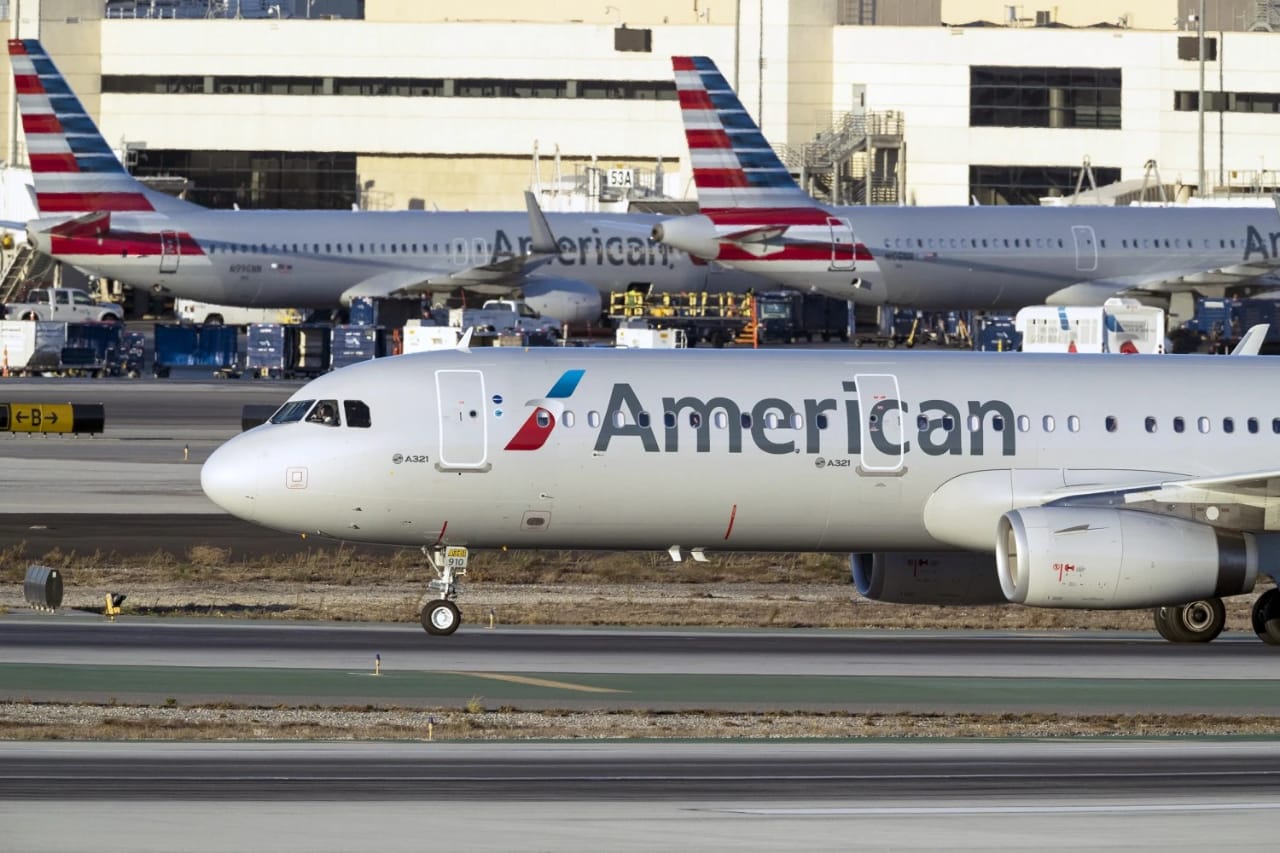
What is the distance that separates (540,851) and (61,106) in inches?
2826

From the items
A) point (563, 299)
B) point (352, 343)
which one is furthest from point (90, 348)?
point (563, 299)

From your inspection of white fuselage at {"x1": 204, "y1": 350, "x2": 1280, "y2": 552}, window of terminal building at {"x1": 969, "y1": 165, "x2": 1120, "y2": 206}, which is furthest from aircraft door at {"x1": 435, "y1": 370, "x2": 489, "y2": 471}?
window of terminal building at {"x1": 969, "y1": 165, "x2": 1120, "y2": 206}

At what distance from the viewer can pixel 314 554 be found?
37625 mm

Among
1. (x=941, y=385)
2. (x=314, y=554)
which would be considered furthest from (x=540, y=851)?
(x=314, y=554)

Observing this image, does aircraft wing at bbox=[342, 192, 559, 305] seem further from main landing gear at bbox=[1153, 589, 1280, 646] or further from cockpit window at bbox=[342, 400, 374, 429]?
main landing gear at bbox=[1153, 589, 1280, 646]

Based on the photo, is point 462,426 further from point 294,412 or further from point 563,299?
point 563,299

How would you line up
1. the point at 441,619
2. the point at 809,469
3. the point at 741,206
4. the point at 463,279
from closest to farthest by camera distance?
the point at 441,619, the point at 809,469, the point at 741,206, the point at 463,279

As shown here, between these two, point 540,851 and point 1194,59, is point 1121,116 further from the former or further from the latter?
point 540,851

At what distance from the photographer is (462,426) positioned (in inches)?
1120

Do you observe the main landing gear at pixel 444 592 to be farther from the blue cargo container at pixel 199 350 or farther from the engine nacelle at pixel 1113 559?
the blue cargo container at pixel 199 350

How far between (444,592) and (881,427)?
614cm

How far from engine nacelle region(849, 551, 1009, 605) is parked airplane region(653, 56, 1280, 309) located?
45412mm

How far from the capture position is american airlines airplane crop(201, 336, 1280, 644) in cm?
2800

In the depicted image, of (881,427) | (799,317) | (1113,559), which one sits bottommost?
(1113,559)
